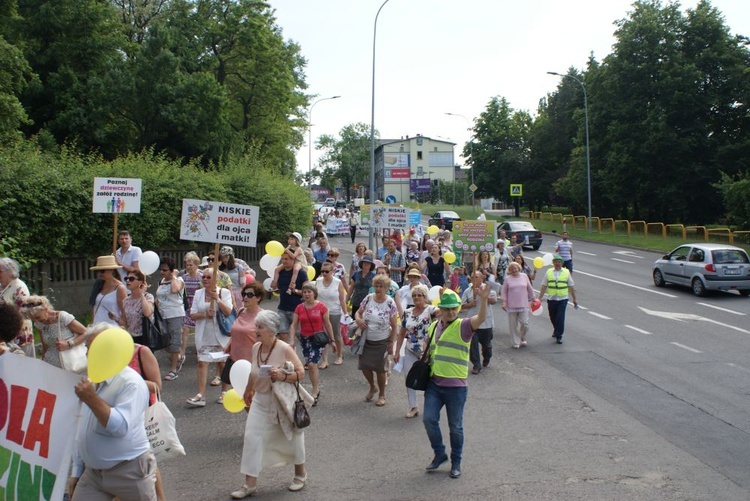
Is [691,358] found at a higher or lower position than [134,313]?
lower

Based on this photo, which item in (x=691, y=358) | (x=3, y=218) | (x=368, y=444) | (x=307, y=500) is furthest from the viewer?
(x=3, y=218)

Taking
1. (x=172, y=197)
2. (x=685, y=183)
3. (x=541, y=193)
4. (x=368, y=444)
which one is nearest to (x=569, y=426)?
(x=368, y=444)

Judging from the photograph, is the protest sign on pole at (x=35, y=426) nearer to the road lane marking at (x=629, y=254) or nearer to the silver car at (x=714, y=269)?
the silver car at (x=714, y=269)

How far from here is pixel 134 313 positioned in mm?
8539

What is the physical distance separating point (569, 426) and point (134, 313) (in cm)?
503

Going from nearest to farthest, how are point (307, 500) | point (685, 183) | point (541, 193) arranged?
point (307, 500)
point (685, 183)
point (541, 193)

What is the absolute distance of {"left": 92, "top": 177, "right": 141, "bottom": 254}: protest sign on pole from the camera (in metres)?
13.0

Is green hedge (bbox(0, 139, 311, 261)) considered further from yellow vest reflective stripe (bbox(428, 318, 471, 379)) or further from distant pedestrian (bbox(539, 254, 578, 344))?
distant pedestrian (bbox(539, 254, 578, 344))

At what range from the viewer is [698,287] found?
21.5 meters

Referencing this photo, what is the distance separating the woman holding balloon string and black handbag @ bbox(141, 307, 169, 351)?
6.62 metres

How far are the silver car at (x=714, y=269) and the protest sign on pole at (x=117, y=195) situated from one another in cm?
1551

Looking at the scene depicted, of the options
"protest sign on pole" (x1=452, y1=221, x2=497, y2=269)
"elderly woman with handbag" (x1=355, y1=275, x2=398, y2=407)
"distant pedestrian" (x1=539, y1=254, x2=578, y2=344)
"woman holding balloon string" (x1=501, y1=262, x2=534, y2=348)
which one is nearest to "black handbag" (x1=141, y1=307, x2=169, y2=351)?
"elderly woman with handbag" (x1=355, y1=275, x2=398, y2=407)

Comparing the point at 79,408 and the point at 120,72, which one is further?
the point at 120,72

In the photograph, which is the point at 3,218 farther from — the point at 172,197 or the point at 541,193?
the point at 541,193
